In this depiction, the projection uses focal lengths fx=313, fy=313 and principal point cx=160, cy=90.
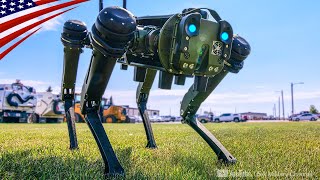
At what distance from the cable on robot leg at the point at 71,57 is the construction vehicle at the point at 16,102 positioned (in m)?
29.5

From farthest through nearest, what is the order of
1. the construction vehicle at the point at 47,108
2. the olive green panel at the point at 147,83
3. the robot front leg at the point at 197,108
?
the construction vehicle at the point at 47,108
the olive green panel at the point at 147,83
the robot front leg at the point at 197,108

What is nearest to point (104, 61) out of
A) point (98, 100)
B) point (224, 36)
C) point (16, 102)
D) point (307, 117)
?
point (98, 100)

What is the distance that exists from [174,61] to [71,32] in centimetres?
179

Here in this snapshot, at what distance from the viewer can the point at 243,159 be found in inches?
146

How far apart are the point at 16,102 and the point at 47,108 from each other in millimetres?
4926

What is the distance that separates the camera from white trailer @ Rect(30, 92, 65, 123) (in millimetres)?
35844

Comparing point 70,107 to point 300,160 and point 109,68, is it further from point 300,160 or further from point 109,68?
point 300,160

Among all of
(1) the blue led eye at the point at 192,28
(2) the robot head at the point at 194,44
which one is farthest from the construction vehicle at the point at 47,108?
(1) the blue led eye at the point at 192,28

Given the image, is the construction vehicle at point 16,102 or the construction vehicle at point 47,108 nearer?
the construction vehicle at point 16,102

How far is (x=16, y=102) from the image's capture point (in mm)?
31406

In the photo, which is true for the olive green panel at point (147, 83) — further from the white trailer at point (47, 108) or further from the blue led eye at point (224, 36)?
the white trailer at point (47, 108)

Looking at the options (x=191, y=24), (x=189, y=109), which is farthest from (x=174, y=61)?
(x=189, y=109)

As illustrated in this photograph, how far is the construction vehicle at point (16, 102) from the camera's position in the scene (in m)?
30.7

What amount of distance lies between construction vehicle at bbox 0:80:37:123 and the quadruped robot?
31.1 metres
